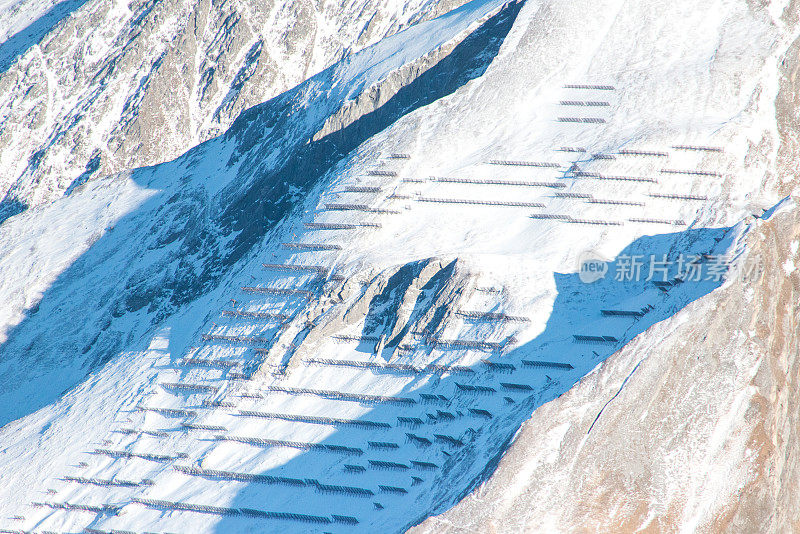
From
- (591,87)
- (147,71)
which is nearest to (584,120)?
(591,87)

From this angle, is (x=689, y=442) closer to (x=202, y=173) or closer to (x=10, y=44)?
(x=202, y=173)

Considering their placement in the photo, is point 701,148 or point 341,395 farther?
point 701,148

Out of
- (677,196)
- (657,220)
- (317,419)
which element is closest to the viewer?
(317,419)

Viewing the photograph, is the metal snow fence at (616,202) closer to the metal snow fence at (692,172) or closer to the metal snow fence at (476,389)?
the metal snow fence at (692,172)

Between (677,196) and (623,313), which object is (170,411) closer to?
(623,313)

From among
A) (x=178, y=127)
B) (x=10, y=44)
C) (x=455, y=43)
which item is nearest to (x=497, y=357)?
(x=455, y=43)

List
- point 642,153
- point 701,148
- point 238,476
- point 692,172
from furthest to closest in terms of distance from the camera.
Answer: point 642,153 → point 701,148 → point 692,172 → point 238,476
